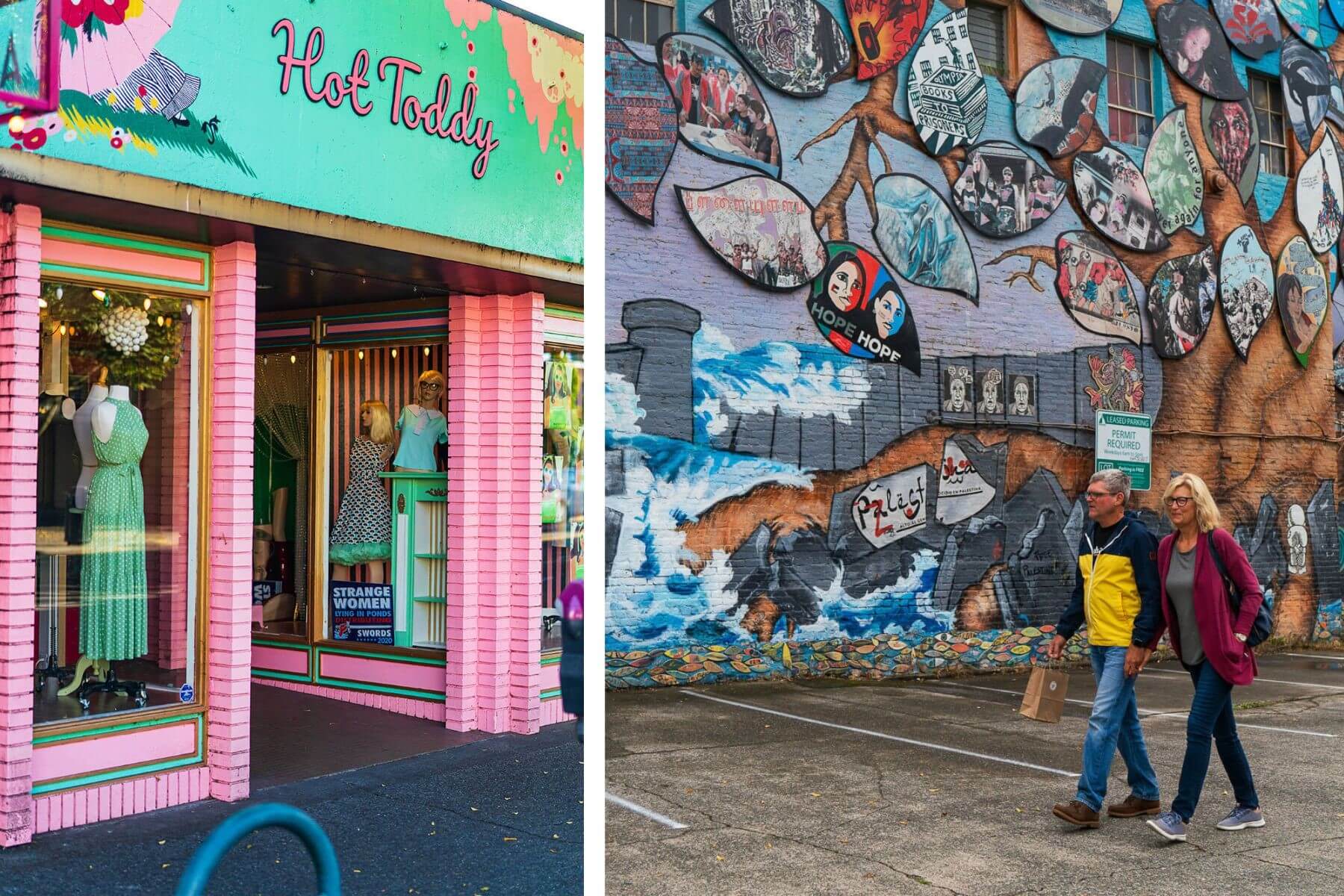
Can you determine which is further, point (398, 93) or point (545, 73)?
point (545, 73)

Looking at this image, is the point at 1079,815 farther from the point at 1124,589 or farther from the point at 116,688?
the point at 116,688

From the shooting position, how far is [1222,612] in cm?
697

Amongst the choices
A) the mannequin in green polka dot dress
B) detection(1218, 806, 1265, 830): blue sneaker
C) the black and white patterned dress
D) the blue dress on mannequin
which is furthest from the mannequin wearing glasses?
detection(1218, 806, 1265, 830): blue sneaker

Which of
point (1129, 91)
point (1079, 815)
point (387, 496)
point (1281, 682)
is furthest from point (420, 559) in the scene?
point (1129, 91)

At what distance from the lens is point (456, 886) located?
6.66 metres

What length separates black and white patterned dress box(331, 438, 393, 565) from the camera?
11125 millimetres

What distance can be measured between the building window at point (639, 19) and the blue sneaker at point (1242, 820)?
8103 millimetres

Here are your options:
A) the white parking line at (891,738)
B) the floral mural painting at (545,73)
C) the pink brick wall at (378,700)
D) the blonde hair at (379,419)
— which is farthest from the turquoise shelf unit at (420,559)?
the floral mural painting at (545,73)

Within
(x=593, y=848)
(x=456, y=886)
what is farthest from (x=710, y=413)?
(x=593, y=848)

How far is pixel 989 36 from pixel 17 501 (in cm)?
1110

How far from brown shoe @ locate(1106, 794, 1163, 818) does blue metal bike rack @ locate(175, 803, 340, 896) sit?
5.09 metres

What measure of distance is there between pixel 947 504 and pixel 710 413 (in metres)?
2.93

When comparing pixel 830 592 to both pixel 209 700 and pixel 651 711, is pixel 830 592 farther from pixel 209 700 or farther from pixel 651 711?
pixel 209 700

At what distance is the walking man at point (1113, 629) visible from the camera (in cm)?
704
